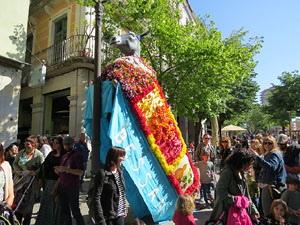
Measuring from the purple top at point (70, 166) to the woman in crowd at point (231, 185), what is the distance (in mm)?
2228

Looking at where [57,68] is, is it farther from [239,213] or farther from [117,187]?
[239,213]

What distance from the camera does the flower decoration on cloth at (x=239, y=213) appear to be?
267 cm

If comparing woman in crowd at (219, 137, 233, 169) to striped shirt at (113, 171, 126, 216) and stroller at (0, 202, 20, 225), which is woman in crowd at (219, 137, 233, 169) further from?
stroller at (0, 202, 20, 225)

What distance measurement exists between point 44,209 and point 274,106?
83.1 ft

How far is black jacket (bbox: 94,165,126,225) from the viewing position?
252 cm

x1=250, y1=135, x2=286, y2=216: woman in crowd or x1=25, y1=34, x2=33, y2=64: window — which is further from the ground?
x1=25, y1=34, x2=33, y2=64: window

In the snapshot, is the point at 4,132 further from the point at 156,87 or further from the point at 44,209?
the point at 156,87

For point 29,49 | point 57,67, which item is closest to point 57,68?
point 57,67

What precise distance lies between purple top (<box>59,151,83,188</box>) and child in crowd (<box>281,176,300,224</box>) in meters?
3.45

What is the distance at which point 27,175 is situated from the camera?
3975 millimetres

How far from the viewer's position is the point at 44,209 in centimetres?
403

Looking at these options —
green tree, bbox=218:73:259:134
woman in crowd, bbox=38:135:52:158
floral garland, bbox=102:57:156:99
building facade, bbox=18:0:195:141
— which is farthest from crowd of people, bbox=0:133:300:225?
green tree, bbox=218:73:259:134

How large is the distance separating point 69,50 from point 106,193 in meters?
10.0

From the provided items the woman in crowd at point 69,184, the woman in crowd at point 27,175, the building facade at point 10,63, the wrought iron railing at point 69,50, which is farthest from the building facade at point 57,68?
the woman in crowd at point 69,184
